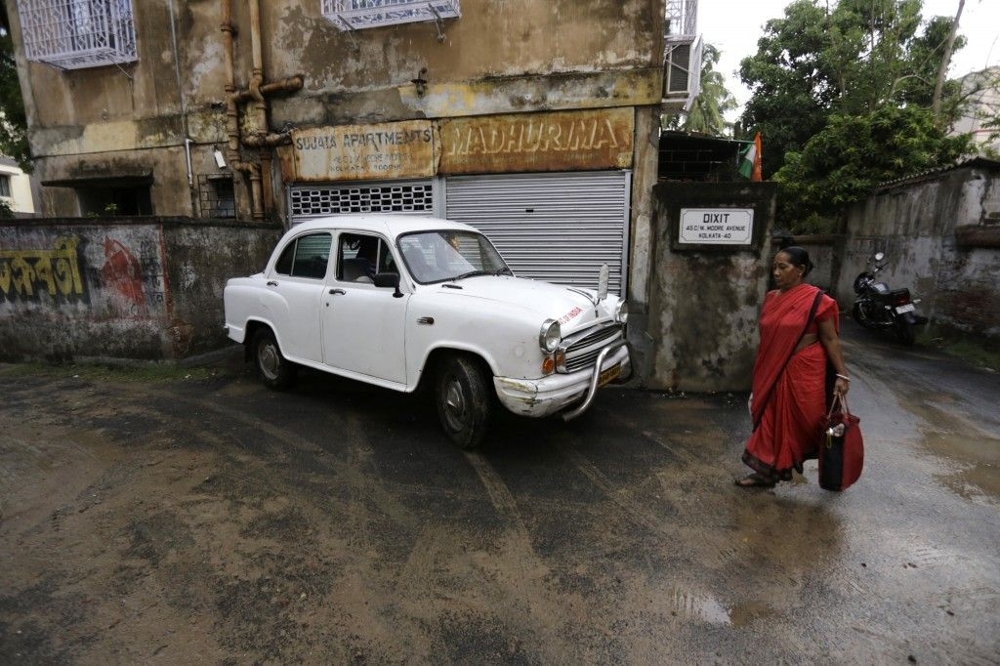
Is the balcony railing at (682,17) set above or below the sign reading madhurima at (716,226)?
above

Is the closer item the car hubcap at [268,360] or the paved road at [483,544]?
the paved road at [483,544]

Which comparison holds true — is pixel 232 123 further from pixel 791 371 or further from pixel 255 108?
pixel 791 371

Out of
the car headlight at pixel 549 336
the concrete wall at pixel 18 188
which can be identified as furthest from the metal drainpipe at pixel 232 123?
the concrete wall at pixel 18 188

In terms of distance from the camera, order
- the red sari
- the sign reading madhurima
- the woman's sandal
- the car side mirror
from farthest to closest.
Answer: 1. the sign reading madhurima
2. the car side mirror
3. the woman's sandal
4. the red sari

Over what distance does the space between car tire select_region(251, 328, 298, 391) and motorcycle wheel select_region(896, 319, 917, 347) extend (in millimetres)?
8730

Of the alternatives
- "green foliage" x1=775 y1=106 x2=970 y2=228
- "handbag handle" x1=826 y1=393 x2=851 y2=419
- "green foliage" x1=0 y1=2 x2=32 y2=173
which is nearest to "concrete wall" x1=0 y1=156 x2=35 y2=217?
"green foliage" x1=0 y1=2 x2=32 y2=173

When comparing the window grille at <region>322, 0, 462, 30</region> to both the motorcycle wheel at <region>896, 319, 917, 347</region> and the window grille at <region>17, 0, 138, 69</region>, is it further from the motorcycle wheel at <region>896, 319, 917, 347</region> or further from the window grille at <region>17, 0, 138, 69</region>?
the motorcycle wheel at <region>896, 319, 917, 347</region>

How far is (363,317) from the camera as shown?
4641 millimetres

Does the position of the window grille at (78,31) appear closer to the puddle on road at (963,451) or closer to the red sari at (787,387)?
the red sari at (787,387)

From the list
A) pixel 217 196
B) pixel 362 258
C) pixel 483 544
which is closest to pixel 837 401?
pixel 483 544

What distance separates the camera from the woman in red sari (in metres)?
3.34

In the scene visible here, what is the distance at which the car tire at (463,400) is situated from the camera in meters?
4.08

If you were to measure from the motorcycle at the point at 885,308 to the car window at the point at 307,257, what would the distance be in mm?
8368

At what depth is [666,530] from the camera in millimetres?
3209
